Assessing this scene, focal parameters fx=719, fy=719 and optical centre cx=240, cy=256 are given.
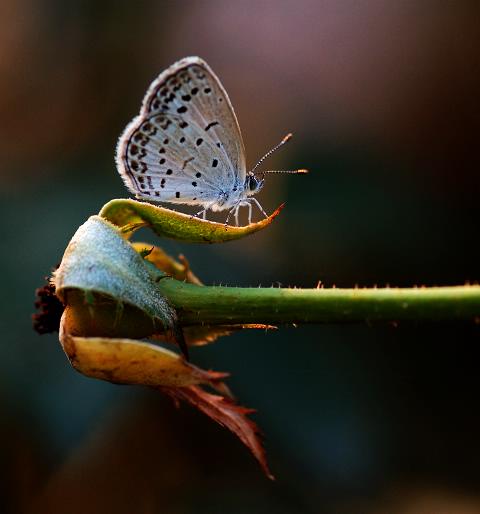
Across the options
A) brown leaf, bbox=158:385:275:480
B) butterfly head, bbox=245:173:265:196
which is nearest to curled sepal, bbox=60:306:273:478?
brown leaf, bbox=158:385:275:480

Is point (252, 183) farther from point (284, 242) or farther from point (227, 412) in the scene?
point (284, 242)

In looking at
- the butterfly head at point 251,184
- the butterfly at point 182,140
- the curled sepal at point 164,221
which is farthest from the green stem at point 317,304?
the butterfly head at point 251,184

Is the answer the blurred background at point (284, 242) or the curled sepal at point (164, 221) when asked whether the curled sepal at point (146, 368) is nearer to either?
the curled sepal at point (164, 221)

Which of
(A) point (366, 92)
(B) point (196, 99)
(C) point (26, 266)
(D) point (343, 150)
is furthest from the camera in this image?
(A) point (366, 92)

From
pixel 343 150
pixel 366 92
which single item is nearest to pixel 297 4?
pixel 366 92

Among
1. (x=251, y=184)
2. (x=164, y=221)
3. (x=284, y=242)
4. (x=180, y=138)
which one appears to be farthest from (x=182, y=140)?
(x=284, y=242)

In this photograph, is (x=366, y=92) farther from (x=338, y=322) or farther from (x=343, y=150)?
→ (x=338, y=322)
